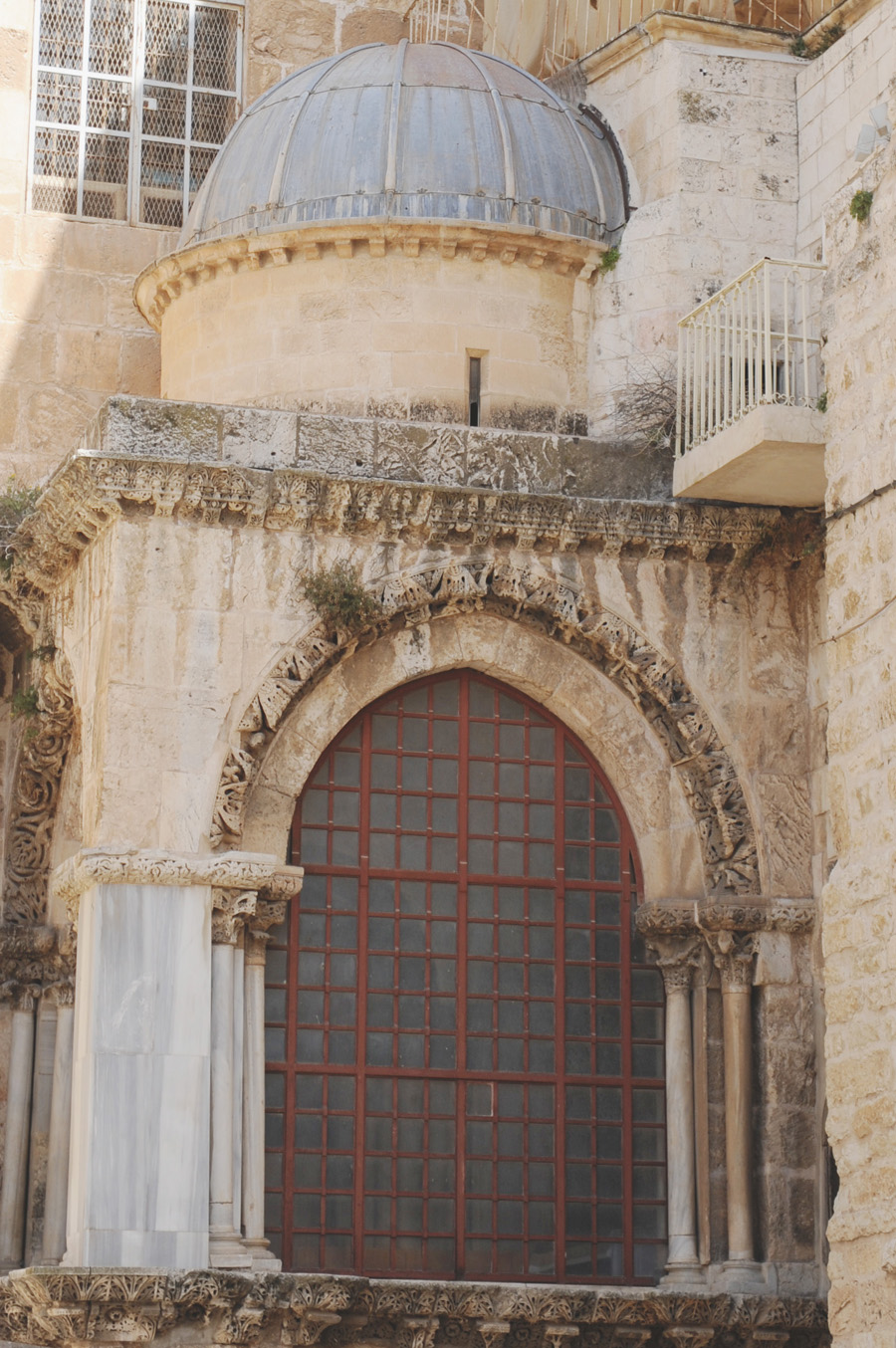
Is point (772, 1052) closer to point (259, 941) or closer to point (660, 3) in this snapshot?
point (259, 941)

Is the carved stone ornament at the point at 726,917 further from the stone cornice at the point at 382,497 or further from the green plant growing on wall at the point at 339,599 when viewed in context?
the green plant growing on wall at the point at 339,599

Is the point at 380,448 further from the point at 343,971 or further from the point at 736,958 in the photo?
the point at 736,958

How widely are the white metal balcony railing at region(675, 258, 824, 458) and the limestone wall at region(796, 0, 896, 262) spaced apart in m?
0.46

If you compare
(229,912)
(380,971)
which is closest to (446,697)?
(380,971)

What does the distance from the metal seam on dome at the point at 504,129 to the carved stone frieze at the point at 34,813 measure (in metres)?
4.52

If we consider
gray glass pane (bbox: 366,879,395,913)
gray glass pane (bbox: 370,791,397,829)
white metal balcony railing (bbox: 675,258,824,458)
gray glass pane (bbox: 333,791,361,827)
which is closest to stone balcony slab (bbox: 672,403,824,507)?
white metal balcony railing (bbox: 675,258,824,458)

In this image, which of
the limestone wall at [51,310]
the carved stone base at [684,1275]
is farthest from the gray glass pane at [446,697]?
the limestone wall at [51,310]

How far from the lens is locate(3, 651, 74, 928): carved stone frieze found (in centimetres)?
1738

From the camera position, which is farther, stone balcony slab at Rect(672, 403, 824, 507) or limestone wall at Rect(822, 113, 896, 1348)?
stone balcony slab at Rect(672, 403, 824, 507)

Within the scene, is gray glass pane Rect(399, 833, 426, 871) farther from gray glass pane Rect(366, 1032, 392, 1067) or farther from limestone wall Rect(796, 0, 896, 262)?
limestone wall Rect(796, 0, 896, 262)

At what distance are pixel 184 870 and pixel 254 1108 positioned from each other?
1.48 m

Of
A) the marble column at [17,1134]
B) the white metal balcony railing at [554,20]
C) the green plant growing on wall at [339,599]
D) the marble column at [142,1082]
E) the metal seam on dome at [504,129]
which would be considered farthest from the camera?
the white metal balcony railing at [554,20]

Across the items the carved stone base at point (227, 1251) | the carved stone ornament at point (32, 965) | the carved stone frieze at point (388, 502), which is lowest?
the carved stone base at point (227, 1251)

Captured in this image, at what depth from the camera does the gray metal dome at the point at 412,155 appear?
1691 centimetres
